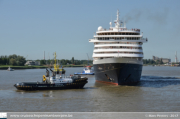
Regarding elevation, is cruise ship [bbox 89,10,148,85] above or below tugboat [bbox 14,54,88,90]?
above

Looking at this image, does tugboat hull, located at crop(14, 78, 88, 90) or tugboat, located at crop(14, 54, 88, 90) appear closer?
tugboat hull, located at crop(14, 78, 88, 90)

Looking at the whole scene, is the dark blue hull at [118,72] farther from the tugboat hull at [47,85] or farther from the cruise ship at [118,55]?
the tugboat hull at [47,85]

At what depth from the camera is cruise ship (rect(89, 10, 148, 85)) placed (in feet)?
148

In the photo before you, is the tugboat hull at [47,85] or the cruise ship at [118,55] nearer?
the tugboat hull at [47,85]

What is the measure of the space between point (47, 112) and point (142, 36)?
101 feet

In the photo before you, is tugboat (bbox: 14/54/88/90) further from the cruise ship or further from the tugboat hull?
the cruise ship

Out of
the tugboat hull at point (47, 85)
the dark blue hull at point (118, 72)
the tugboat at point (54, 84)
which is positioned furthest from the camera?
the dark blue hull at point (118, 72)

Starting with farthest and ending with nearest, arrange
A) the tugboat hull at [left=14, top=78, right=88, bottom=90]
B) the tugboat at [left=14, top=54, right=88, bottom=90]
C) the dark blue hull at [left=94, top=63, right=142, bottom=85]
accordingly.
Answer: the dark blue hull at [left=94, top=63, right=142, bottom=85]
the tugboat at [left=14, top=54, right=88, bottom=90]
the tugboat hull at [left=14, top=78, right=88, bottom=90]

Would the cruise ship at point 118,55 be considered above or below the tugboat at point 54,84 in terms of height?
above

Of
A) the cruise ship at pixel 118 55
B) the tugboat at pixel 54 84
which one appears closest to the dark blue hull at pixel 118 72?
the cruise ship at pixel 118 55

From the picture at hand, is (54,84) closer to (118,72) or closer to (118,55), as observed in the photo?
(118,72)

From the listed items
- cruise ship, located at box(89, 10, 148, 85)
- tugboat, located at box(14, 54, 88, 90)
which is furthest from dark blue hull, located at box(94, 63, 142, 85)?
tugboat, located at box(14, 54, 88, 90)

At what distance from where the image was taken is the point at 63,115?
24.1m

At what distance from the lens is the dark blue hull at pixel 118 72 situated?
4467cm
